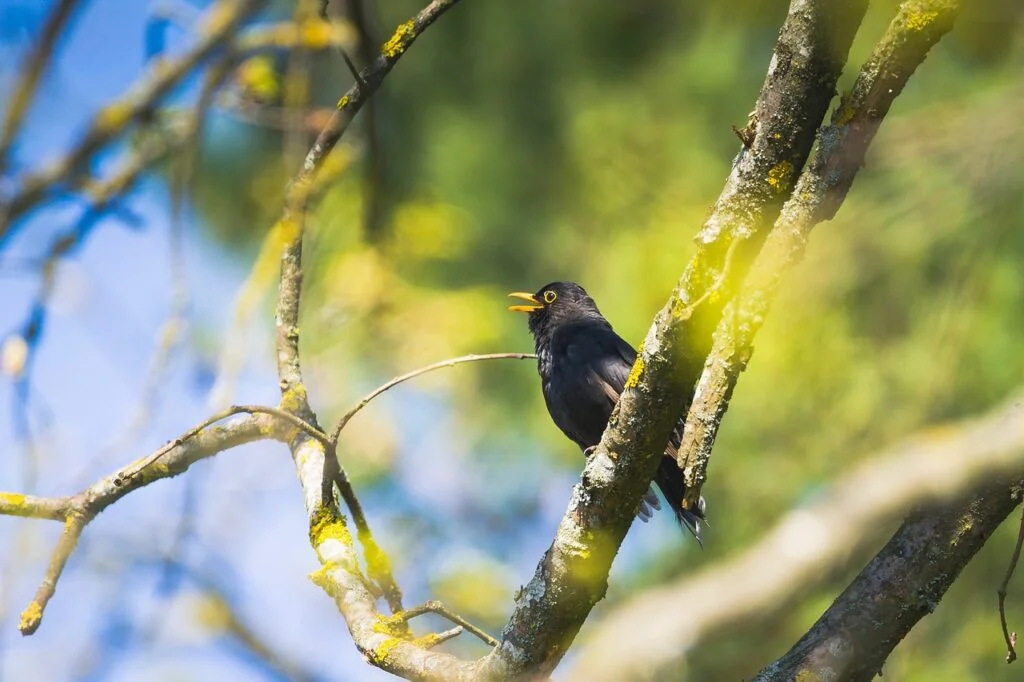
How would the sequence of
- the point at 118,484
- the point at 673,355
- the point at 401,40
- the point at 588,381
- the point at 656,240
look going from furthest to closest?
the point at 656,240
the point at 588,381
the point at 401,40
the point at 118,484
the point at 673,355

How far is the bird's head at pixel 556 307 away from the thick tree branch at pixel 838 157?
2860 mm

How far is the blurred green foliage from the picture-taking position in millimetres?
6004

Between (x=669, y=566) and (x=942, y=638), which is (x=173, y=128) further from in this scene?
(x=942, y=638)

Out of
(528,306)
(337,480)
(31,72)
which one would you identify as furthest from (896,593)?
(528,306)

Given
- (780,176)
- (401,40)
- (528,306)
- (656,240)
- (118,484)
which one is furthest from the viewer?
(656,240)

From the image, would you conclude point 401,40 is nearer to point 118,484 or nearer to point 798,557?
point 118,484

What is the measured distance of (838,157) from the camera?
2.53m

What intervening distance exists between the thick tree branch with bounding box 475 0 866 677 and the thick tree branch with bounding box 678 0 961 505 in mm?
143

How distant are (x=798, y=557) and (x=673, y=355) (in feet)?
1.96

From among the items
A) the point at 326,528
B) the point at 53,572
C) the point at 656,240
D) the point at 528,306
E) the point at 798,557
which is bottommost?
the point at 798,557

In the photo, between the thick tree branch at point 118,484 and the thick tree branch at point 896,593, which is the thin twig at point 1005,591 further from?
the thick tree branch at point 118,484

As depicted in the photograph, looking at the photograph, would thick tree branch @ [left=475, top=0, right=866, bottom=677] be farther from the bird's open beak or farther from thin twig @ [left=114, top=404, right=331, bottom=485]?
the bird's open beak

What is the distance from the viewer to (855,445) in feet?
21.0

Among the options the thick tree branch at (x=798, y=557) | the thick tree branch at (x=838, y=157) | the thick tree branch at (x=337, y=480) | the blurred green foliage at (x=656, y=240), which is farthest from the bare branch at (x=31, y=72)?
the thick tree branch at (x=798, y=557)
